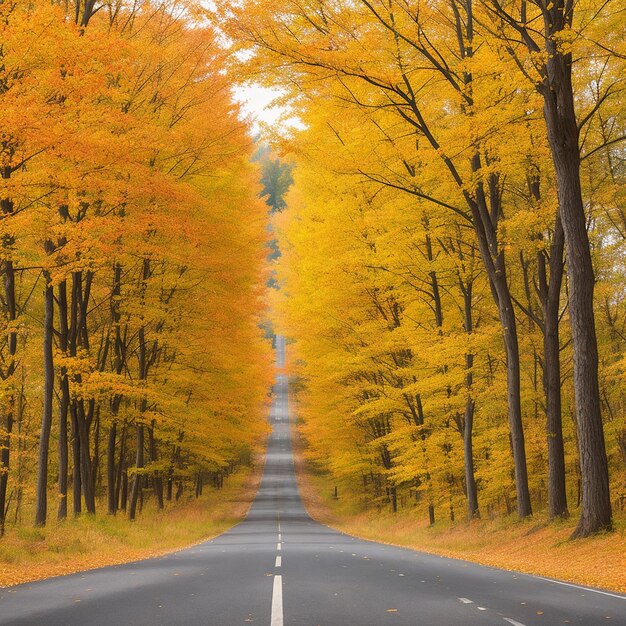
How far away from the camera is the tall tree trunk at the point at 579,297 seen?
13617 millimetres

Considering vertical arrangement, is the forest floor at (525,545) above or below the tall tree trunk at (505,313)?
below

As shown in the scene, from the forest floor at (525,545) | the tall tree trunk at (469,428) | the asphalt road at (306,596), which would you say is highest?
the tall tree trunk at (469,428)

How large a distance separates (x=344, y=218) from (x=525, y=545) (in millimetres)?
12945

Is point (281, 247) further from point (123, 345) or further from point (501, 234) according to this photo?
point (501, 234)

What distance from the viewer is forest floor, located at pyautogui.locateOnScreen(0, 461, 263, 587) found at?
42.3 ft

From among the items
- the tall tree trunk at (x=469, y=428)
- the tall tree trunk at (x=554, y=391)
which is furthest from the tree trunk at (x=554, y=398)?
the tall tree trunk at (x=469, y=428)

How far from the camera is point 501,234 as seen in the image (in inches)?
730

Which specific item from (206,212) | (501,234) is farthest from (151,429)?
(501,234)

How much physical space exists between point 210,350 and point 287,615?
61.0 feet

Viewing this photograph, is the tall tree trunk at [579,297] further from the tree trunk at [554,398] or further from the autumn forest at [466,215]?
the tree trunk at [554,398]

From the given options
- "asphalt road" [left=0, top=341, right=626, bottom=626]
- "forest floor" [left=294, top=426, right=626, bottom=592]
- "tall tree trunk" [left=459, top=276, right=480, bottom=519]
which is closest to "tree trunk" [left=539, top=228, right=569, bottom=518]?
"forest floor" [left=294, top=426, right=626, bottom=592]

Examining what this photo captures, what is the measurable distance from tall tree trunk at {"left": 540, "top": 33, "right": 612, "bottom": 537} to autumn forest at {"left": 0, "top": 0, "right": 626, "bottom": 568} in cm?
4

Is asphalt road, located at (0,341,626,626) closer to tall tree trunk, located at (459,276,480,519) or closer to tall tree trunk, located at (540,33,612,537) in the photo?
tall tree trunk, located at (540,33,612,537)

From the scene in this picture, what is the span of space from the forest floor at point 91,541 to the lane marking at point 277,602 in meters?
4.19
